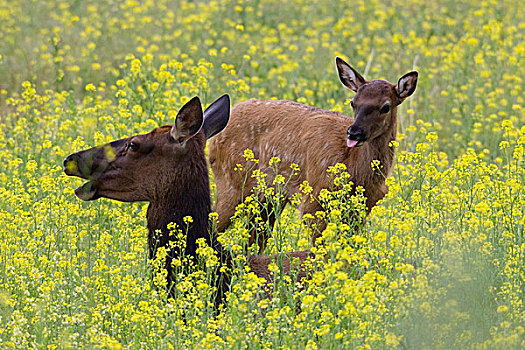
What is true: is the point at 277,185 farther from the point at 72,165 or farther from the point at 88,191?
the point at 72,165

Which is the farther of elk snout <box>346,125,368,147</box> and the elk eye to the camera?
elk snout <box>346,125,368,147</box>

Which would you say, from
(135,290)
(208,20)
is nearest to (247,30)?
(208,20)

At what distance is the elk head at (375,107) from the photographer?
7.75 m

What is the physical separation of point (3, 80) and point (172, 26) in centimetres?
332

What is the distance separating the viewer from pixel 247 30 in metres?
15.5

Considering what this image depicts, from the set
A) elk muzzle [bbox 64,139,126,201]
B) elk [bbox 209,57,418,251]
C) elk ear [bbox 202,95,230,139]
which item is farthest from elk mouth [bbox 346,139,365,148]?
elk muzzle [bbox 64,139,126,201]

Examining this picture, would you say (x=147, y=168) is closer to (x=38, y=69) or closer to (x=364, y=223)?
(x=364, y=223)

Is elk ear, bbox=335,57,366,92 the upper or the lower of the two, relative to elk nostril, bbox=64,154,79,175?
upper

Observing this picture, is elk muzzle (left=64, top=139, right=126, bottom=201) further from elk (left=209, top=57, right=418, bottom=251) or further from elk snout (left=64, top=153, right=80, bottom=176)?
elk (left=209, top=57, right=418, bottom=251)

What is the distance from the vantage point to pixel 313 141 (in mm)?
8242

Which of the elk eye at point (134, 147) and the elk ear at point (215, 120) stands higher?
the elk ear at point (215, 120)

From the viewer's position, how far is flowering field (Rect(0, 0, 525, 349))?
5586 millimetres

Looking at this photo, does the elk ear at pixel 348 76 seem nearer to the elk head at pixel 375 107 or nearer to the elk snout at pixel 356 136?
the elk head at pixel 375 107

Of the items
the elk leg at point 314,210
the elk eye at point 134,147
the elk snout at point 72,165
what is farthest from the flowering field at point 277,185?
the elk eye at point 134,147
